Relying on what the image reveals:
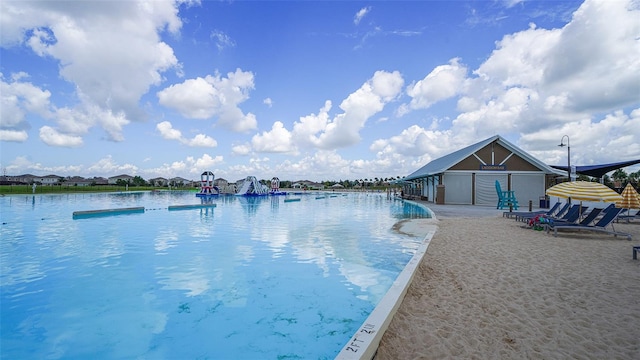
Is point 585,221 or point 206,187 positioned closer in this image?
point 585,221

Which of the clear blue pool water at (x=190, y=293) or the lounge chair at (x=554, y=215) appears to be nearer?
the clear blue pool water at (x=190, y=293)

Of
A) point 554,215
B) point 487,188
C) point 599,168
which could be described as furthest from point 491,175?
point 554,215

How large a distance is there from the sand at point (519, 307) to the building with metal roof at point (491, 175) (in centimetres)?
1680

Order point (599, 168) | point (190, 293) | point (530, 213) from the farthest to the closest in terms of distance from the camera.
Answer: point (599, 168), point (530, 213), point (190, 293)

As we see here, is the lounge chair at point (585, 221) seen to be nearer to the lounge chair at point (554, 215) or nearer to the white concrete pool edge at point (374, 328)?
the lounge chair at point (554, 215)

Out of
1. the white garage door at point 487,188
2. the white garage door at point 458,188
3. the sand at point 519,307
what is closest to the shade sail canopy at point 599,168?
the white garage door at point 487,188

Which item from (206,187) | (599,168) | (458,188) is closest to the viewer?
(599,168)

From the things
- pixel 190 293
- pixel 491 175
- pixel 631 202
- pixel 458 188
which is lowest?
pixel 190 293

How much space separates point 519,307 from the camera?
169 inches

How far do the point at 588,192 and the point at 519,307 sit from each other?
837 cm

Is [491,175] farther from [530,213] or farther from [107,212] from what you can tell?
[107,212]

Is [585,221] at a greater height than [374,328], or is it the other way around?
[585,221]

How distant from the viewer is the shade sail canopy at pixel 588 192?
9.81 meters

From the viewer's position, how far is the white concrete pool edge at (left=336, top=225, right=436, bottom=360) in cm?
289
